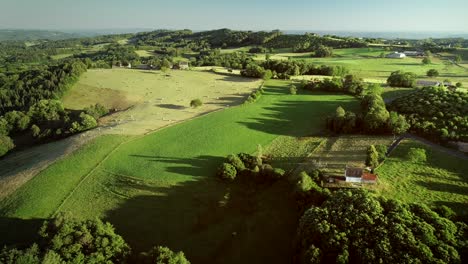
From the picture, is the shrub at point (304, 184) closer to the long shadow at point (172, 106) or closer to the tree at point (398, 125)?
the tree at point (398, 125)

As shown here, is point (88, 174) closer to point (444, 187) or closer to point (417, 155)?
point (417, 155)

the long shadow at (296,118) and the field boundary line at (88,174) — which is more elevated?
the long shadow at (296,118)

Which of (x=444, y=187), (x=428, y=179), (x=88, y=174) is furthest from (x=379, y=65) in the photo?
(x=88, y=174)

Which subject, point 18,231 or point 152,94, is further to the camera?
point 152,94

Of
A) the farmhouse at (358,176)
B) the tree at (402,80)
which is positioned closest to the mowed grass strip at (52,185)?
the farmhouse at (358,176)

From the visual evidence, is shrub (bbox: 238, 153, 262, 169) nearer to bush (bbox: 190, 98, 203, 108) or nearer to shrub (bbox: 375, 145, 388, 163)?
shrub (bbox: 375, 145, 388, 163)

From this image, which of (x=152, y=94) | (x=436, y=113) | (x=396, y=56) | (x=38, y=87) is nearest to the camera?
(x=436, y=113)

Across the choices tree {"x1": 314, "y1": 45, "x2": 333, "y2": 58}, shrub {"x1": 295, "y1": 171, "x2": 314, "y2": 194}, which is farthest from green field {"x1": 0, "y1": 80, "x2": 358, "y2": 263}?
tree {"x1": 314, "y1": 45, "x2": 333, "y2": 58}
